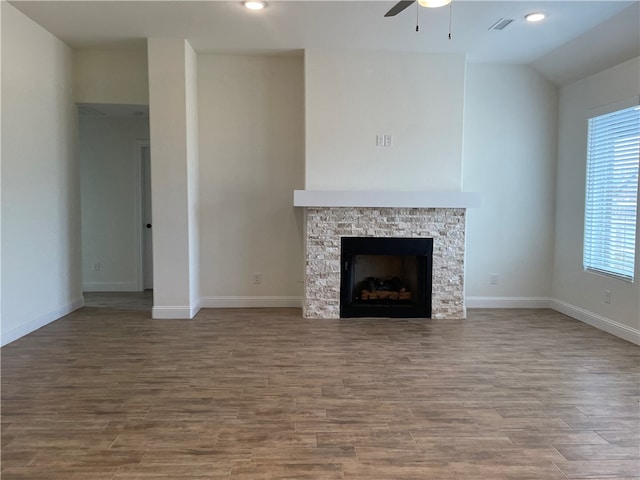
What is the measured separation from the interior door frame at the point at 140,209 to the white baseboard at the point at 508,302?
174 inches

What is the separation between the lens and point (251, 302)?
5.17 metres

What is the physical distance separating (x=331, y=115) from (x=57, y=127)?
112 inches

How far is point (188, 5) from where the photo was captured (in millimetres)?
3627

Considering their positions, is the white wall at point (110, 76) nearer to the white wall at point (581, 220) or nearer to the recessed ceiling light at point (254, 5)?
the recessed ceiling light at point (254, 5)

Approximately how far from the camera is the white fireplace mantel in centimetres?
454

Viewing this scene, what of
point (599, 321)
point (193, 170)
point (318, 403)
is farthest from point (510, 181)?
point (318, 403)

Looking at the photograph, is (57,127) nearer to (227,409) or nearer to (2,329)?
(2,329)

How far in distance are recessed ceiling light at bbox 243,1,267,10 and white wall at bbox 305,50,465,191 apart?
105 cm

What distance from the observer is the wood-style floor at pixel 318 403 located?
2066mm

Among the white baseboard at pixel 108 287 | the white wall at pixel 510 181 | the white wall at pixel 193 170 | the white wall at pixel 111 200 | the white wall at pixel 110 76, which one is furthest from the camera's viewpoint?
the white baseboard at pixel 108 287

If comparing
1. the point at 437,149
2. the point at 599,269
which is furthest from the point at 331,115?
the point at 599,269

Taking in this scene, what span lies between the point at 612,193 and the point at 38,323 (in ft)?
18.7

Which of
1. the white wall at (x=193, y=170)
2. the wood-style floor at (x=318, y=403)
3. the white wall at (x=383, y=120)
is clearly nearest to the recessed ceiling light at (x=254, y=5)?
the white wall at (x=383, y=120)

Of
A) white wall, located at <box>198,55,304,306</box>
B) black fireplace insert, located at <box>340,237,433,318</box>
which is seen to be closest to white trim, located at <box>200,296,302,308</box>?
white wall, located at <box>198,55,304,306</box>
